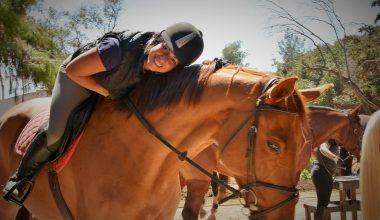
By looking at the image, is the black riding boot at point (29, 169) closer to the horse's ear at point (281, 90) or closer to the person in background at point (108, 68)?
the person in background at point (108, 68)

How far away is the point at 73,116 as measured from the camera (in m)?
2.28

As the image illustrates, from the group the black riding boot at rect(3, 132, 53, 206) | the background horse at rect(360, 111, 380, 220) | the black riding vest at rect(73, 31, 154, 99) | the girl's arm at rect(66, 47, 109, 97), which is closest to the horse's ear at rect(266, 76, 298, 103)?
the black riding vest at rect(73, 31, 154, 99)

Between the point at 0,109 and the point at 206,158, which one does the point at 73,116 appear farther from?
the point at 0,109

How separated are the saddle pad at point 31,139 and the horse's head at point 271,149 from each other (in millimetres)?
1208

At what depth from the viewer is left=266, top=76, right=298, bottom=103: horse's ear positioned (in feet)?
5.80

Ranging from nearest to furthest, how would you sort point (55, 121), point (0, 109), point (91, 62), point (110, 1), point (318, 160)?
point (91, 62), point (55, 121), point (318, 160), point (0, 109), point (110, 1)

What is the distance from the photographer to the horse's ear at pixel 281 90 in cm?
177

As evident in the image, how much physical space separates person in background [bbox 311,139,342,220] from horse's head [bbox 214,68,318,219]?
4681 millimetres

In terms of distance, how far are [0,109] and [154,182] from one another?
2085cm

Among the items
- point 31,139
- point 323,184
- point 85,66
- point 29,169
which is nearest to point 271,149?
point 85,66

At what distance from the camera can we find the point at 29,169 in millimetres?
2412

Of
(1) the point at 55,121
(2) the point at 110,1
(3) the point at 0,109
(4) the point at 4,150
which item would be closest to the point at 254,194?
(1) the point at 55,121

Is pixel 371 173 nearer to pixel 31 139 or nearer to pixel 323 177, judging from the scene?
pixel 31 139

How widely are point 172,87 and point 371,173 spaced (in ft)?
7.23
